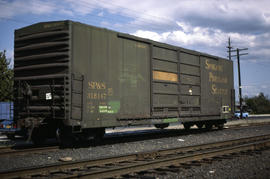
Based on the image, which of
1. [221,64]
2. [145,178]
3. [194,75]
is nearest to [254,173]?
[145,178]

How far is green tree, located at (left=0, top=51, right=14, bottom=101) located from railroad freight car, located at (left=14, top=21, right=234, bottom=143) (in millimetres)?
15331

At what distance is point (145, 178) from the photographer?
5.25 m

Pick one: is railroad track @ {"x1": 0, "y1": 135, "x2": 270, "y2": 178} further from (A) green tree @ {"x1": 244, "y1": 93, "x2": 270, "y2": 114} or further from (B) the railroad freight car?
(A) green tree @ {"x1": 244, "y1": 93, "x2": 270, "y2": 114}

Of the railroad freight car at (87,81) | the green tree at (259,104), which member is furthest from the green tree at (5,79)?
the green tree at (259,104)

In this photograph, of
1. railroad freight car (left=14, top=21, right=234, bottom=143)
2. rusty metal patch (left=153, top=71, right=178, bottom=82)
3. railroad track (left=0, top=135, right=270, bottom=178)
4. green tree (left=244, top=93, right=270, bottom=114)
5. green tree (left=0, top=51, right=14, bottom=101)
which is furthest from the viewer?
green tree (left=244, top=93, right=270, bottom=114)

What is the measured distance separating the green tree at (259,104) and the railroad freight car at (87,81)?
6757 cm

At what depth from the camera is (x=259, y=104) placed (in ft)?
248

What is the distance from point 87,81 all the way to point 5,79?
1897 cm

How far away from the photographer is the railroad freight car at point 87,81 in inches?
341

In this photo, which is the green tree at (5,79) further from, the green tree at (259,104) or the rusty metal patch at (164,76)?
the green tree at (259,104)

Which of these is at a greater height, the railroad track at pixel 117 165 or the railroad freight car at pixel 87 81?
the railroad freight car at pixel 87 81

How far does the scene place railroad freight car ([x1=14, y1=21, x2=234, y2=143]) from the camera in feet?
28.4

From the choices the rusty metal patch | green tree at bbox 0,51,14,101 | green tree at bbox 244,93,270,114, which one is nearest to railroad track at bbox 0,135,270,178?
the rusty metal patch

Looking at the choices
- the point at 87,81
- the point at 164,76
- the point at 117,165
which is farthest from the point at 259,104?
the point at 117,165
